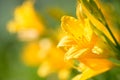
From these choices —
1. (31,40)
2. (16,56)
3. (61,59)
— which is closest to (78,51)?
(61,59)

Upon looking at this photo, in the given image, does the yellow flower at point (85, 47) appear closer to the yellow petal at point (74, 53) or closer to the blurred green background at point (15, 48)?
the yellow petal at point (74, 53)

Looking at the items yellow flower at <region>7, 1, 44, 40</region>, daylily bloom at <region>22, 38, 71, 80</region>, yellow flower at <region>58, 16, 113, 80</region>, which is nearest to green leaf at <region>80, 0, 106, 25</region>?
yellow flower at <region>58, 16, 113, 80</region>

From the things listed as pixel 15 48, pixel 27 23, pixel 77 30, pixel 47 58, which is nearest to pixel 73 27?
pixel 77 30

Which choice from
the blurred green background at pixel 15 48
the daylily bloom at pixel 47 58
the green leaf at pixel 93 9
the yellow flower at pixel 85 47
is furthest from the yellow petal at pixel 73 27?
the daylily bloom at pixel 47 58

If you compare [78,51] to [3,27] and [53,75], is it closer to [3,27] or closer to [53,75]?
[53,75]

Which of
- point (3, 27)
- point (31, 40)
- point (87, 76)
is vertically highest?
point (3, 27)

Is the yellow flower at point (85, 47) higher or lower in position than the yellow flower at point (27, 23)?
lower

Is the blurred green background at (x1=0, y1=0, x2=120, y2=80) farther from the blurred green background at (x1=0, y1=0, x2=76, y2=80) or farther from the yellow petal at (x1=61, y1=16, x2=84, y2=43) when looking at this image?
the yellow petal at (x1=61, y1=16, x2=84, y2=43)
